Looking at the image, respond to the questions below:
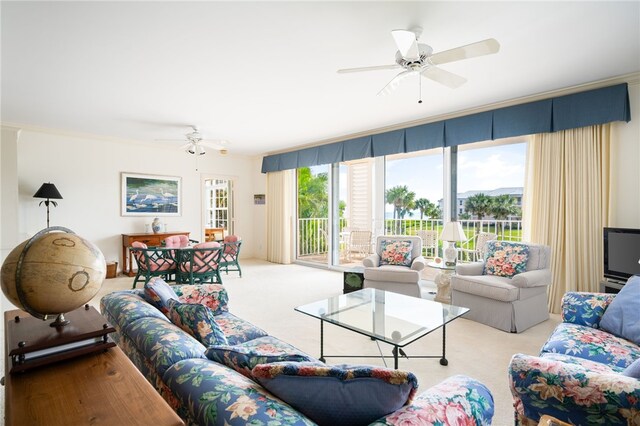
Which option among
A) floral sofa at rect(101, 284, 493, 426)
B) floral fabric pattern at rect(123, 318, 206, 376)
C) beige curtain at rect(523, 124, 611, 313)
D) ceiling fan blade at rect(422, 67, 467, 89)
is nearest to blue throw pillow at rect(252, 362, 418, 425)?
floral sofa at rect(101, 284, 493, 426)

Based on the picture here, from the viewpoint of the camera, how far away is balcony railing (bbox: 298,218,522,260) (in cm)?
493

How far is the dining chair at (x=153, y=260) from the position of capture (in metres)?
4.62

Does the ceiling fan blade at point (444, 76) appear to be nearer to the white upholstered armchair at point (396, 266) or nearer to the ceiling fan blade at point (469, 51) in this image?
the ceiling fan blade at point (469, 51)

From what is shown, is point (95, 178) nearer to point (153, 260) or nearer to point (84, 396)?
point (153, 260)

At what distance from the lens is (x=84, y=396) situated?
2.64 ft

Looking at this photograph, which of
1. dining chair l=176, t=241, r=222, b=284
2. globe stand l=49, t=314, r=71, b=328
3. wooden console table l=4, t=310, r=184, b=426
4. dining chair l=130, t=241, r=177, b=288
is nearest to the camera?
wooden console table l=4, t=310, r=184, b=426

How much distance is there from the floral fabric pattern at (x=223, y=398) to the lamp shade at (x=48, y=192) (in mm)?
5063

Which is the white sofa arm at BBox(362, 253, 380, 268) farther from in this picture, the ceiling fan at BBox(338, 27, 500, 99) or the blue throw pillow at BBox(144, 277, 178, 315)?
the blue throw pillow at BBox(144, 277, 178, 315)

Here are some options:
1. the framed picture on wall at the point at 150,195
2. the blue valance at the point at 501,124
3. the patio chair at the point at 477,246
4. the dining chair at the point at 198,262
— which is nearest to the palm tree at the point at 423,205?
the patio chair at the point at 477,246

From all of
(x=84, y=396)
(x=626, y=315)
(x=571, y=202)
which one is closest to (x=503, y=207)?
(x=571, y=202)

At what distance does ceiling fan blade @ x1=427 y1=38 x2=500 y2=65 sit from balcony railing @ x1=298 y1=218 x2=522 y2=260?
118 inches

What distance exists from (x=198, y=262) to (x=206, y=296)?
255cm

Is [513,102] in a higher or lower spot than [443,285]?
higher

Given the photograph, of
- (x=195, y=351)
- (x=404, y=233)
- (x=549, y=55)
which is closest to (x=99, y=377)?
(x=195, y=351)
